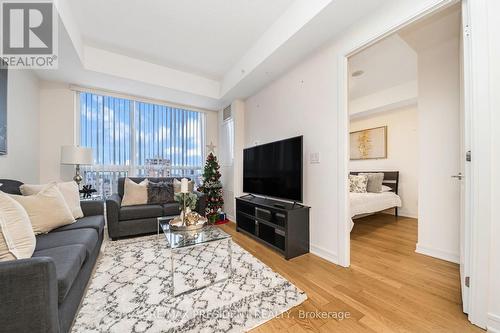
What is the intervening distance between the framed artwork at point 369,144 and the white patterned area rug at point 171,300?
4.07m

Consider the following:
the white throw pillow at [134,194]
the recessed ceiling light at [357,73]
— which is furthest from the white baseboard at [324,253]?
the recessed ceiling light at [357,73]

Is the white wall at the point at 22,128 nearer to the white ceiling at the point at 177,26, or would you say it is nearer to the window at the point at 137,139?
the window at the point at 137,139

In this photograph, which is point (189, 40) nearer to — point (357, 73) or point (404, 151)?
point (357, 73)

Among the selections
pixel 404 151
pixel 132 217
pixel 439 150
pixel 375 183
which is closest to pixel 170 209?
pixel 132 217

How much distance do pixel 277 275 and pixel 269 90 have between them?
9.00ft

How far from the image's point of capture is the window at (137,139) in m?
3.64

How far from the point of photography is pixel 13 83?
2391 mm

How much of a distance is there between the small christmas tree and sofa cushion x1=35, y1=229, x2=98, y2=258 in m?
2.13

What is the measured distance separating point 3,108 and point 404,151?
6.28 metres

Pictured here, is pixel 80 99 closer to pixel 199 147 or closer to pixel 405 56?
pixel 199 147

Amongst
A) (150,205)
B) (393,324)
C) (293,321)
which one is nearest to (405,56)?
(393,324)

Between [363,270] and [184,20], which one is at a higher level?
[184,20]

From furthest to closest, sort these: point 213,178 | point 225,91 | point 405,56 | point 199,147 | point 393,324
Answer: point 199,147 < point 213,178 < point 225,91 < point 405,56 < point 393,324

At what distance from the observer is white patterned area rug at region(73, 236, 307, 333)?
133 cm
